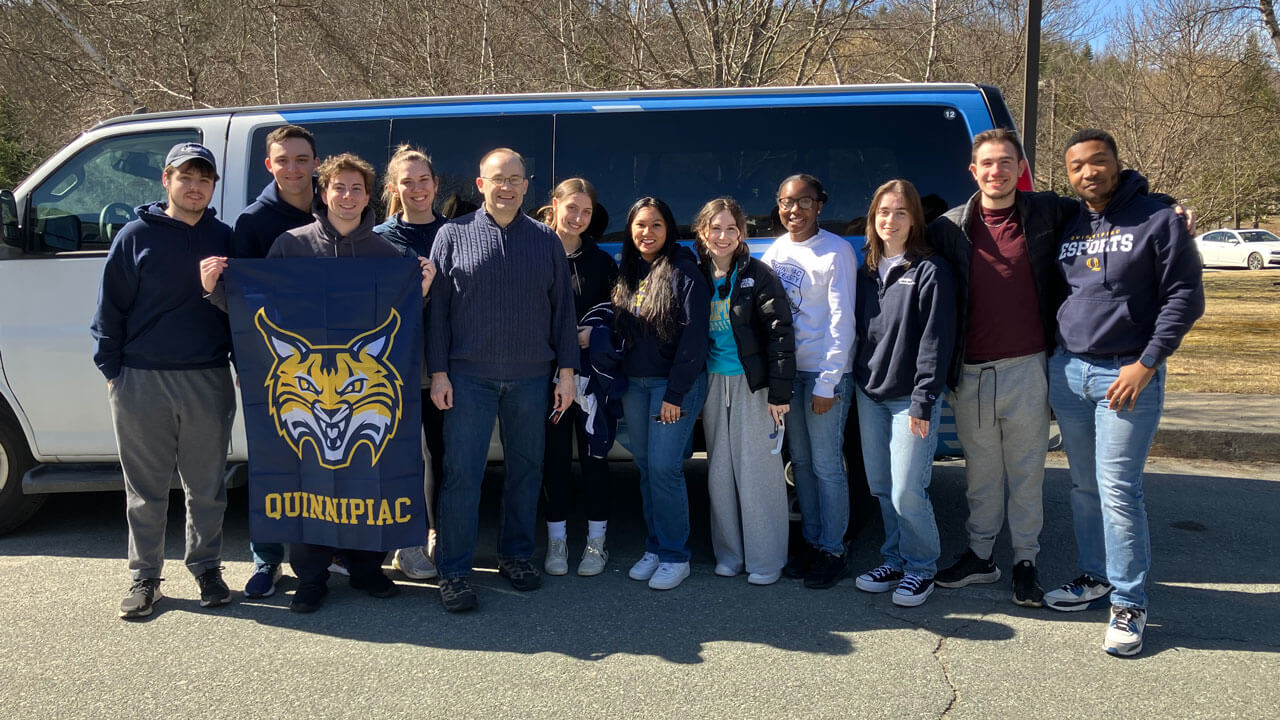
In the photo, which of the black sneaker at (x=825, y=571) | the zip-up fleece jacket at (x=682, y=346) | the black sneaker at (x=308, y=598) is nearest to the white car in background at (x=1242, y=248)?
the black sneaker at (x=825, y=571)

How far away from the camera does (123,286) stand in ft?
12.9

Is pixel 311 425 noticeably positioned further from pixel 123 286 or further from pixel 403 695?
pixel 403 695

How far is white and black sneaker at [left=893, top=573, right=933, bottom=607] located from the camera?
13.6 ft

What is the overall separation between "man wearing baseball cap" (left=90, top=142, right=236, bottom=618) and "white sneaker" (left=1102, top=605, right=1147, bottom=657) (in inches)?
143

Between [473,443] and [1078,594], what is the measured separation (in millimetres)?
2663

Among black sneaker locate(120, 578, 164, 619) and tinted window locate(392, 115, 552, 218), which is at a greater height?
tinted window locate(392, 115, 552, 218)

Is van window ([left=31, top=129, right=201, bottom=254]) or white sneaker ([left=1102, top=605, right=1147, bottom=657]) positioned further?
van window ([left=31, top=129, right=201, bottom=254])

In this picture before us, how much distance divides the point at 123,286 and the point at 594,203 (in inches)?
81.1

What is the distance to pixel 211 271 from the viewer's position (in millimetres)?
3920

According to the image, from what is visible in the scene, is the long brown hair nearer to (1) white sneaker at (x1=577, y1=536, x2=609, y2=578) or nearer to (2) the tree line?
(1) white sneaker at (x1=577, y1=536, x2=609, y2=578)

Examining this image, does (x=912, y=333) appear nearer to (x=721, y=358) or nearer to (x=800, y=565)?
(x=721, y=358)

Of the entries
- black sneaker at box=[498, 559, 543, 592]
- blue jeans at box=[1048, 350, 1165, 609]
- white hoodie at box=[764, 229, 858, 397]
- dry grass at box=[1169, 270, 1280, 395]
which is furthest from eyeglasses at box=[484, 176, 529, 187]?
dry grass at box=[1169, 270, 1280, 395]

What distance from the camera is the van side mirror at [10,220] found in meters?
4.79

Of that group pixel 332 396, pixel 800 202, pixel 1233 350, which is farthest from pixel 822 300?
pixel 1233 350
